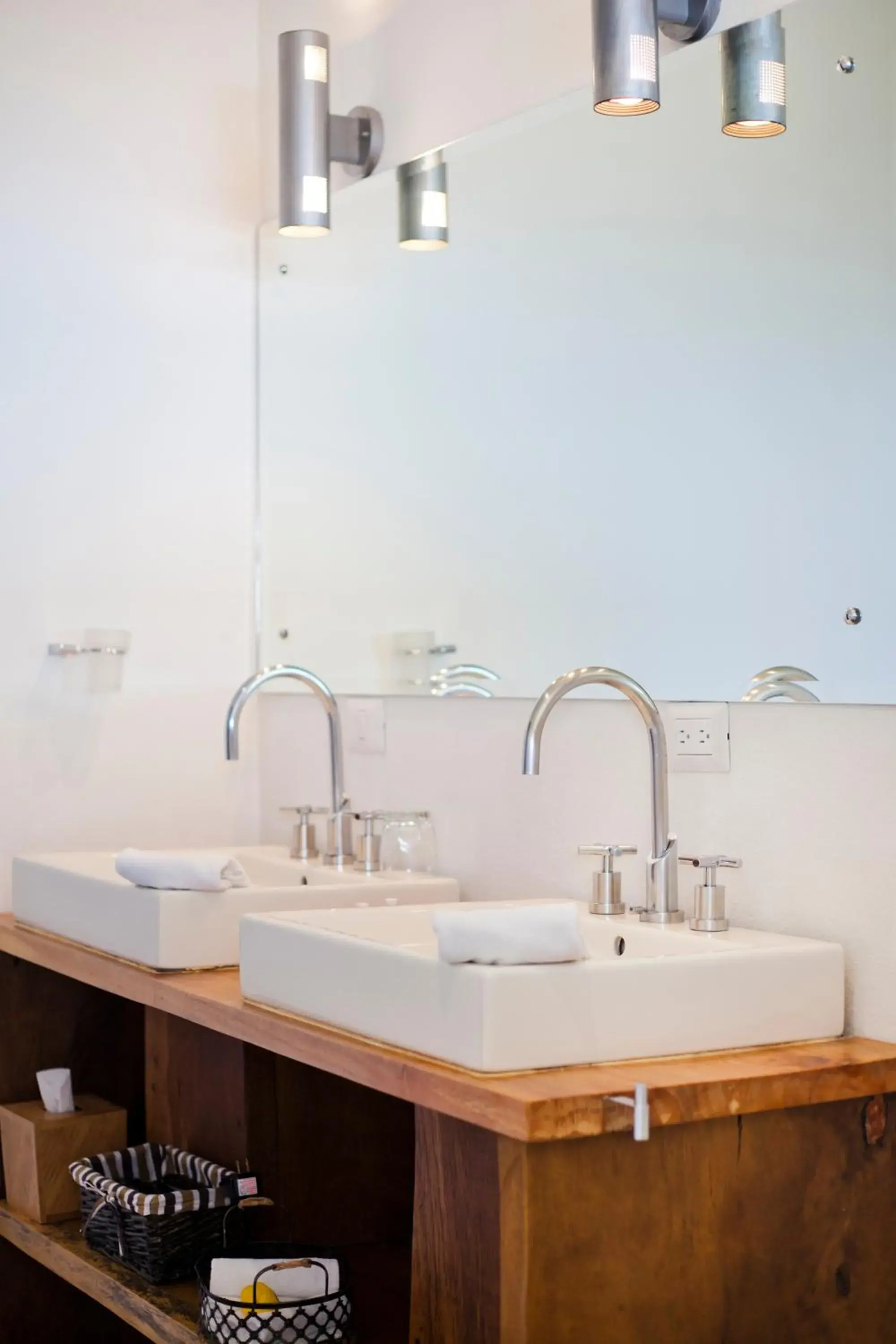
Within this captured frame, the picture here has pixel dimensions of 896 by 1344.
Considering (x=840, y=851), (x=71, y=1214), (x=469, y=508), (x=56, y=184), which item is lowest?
(x=71, y=1214)

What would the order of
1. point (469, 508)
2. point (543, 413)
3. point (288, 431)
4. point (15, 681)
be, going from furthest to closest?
point (288, 431) < point (15, 681) < point (469, 508) < point (543, 413)

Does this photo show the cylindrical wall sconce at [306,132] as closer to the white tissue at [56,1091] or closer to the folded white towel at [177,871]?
the folded white towel at [177,871]

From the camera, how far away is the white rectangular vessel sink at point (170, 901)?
2.12 meters

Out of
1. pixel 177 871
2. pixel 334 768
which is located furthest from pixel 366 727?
pixel 177 871

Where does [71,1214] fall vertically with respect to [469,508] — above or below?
below

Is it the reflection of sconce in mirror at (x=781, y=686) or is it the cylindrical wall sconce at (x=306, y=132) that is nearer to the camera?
the reflection of sconce in mirror at (x=781, y=686)

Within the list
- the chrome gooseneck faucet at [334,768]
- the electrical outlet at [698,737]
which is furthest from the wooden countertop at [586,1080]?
the chrome gooseneck faucet at [334,768]

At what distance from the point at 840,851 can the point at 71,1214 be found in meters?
1.30

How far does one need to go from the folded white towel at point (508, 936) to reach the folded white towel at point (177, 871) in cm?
65

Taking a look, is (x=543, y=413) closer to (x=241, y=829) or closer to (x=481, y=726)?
(x=481, y=726)

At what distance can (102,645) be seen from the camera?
9.00 feet

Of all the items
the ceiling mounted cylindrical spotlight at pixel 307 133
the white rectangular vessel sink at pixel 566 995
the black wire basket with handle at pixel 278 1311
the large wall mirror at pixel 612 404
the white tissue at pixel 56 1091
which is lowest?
the black wire basket with handle at pixel 278 1311

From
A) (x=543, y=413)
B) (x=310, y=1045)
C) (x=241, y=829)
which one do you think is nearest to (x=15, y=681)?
(x=241, y=829)

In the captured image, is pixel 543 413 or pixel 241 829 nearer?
pixel 543 413
